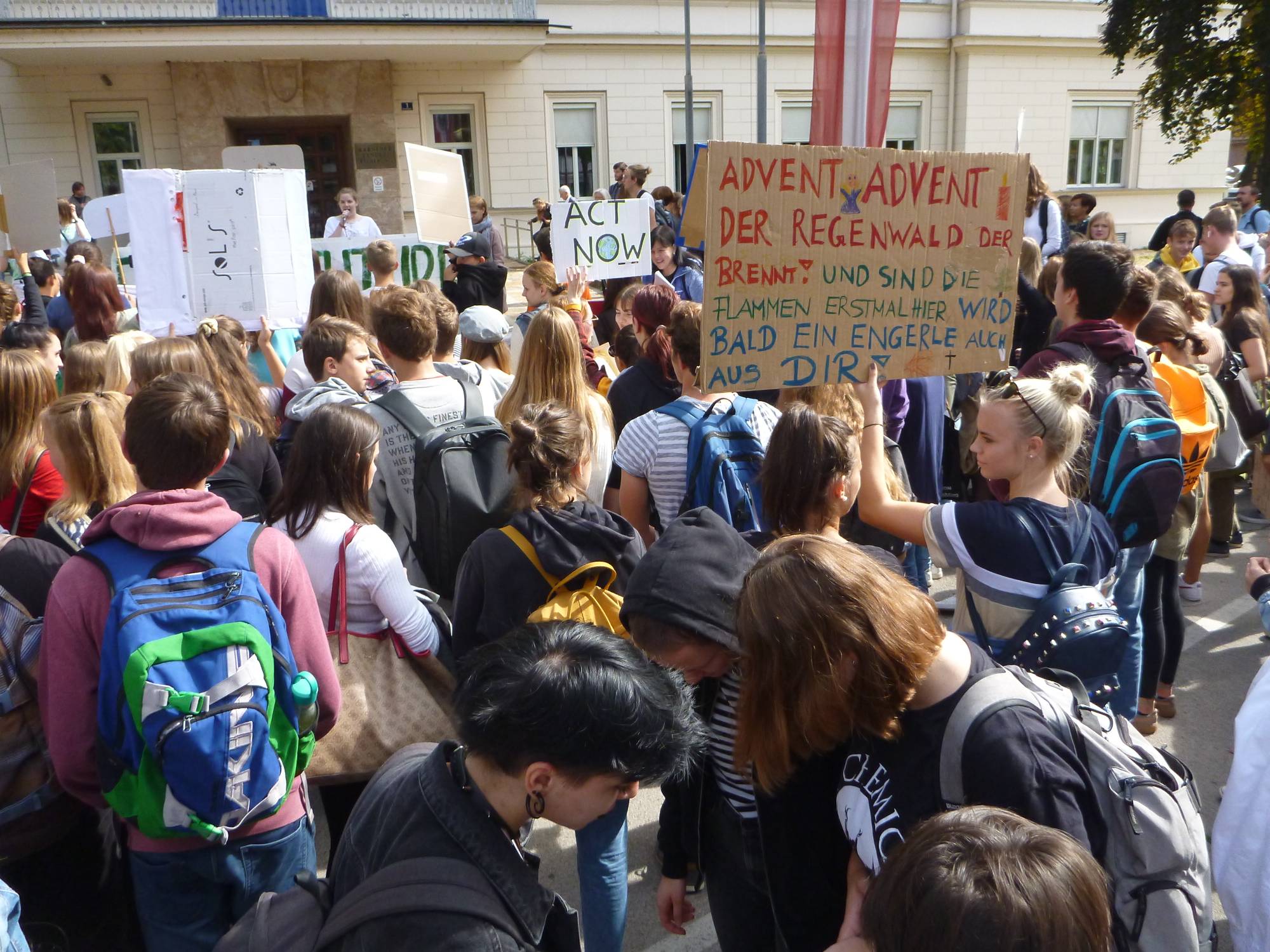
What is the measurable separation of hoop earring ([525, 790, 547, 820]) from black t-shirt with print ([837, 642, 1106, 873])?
0.54 meters

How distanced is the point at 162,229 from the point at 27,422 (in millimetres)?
2127

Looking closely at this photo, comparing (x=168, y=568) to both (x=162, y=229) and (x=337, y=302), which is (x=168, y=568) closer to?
(x=337, y=302)

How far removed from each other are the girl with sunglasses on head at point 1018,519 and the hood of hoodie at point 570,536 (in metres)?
0.73

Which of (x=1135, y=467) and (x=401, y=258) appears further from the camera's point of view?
(x=401, y=258)

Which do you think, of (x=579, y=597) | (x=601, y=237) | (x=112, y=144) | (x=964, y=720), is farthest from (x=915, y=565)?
(x=112, y=144)

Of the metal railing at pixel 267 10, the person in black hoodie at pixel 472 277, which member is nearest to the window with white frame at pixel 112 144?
the metal railing at pixel 267 10

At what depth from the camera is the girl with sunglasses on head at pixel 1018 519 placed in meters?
2.11

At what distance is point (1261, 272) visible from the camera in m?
8.66

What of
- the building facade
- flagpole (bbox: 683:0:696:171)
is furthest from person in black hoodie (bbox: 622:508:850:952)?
the building facade

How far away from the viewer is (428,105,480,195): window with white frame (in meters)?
20.7

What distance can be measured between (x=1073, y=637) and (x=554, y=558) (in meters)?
1.17

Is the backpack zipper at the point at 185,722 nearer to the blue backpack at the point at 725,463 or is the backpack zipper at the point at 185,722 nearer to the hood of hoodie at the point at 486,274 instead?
the blue backpack at the point at 725,463

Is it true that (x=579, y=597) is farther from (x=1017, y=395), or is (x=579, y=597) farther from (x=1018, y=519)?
(x=1017, y=395)

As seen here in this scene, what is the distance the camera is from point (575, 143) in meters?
21.5
